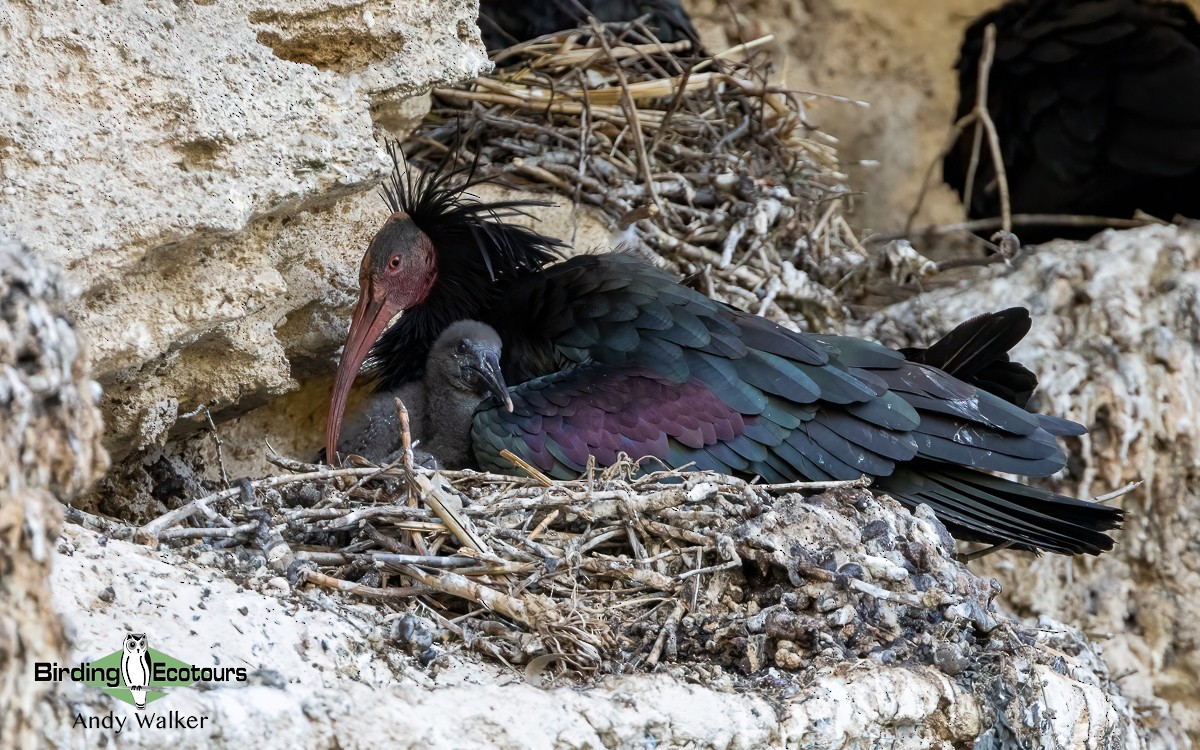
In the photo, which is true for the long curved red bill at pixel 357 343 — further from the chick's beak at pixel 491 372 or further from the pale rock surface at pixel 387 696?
the pale rock surface at pixel 387 696

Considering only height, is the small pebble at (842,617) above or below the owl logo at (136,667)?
below

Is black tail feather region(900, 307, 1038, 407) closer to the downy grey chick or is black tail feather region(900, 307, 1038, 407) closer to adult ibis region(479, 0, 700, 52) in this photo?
the downy grey chick

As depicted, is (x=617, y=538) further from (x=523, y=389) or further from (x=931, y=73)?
(x=931, y=73)

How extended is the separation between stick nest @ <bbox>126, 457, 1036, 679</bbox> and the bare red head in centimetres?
53

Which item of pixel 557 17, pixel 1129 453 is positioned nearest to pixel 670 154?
pixel 557 17

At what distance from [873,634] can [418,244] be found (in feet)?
5.55

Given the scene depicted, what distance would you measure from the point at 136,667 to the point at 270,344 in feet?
3.96

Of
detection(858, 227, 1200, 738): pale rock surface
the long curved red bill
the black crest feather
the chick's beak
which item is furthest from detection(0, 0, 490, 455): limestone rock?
detection(858, 227, 1200, 738): pale rock surface

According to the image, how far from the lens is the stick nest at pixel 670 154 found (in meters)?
4.20

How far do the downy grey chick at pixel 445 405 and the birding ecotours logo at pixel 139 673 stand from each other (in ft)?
4.36

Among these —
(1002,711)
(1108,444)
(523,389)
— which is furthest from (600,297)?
(1108,444)

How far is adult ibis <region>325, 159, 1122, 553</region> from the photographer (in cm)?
309

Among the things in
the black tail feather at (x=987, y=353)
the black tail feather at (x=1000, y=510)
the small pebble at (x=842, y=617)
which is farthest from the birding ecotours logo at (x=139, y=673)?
the black tail feather at (x=987, y=353)

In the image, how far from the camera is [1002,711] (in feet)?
7.29
